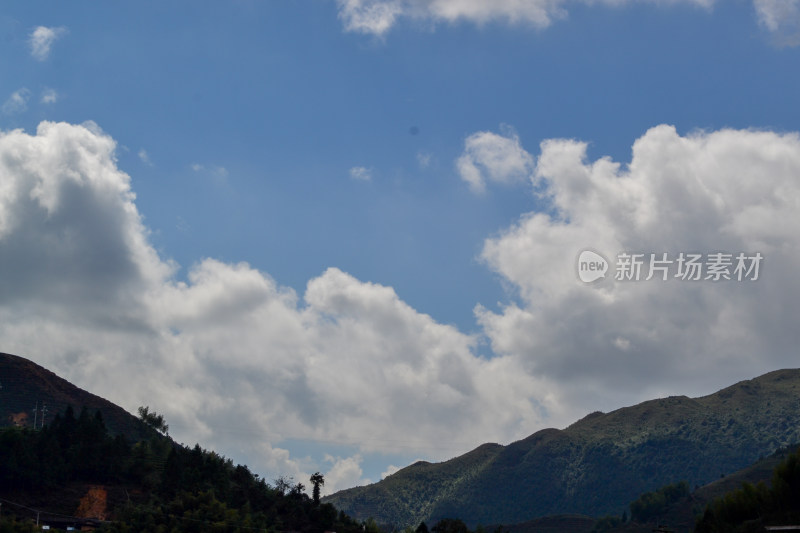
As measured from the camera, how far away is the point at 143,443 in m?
170

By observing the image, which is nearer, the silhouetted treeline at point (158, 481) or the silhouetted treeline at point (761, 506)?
the silhouetted treeline at point (761, 506)

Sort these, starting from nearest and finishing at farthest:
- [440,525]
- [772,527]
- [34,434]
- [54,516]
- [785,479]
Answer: [772,527] → [785,479] → [54,516] → [440,525] → [34,434]

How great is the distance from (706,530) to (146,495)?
91798 mm

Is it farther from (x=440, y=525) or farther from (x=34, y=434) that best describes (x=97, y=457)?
(x=440, y=525)

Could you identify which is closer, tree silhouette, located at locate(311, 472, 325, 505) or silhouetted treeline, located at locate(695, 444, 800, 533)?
silhouetted treeline, located at locate(695, 444, 800, 533)

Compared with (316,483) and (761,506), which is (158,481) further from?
(761,506)

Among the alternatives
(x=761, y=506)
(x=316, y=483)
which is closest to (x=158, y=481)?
(x=316, y=483)

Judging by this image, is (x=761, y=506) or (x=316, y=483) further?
(x=316, y=483)

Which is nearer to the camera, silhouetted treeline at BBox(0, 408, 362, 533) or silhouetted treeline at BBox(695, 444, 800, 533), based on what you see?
silhouetted treeline at BBox(695, 444, 800, 533)

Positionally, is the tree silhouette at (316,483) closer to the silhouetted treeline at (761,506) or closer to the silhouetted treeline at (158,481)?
the silhouetted treeline at (158,481)

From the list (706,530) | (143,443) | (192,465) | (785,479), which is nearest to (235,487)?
(192,465)

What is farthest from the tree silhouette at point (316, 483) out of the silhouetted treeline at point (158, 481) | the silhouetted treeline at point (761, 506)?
the silhouetted treeline at point (761, 506)

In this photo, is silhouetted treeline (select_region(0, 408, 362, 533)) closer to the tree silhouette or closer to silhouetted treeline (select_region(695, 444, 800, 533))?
the tree silhouette

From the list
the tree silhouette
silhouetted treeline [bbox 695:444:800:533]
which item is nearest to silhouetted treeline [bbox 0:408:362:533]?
the tree silhouette
